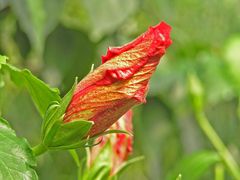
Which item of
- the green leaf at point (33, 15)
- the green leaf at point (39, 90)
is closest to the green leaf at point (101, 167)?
the green leaf at point (39, 90)

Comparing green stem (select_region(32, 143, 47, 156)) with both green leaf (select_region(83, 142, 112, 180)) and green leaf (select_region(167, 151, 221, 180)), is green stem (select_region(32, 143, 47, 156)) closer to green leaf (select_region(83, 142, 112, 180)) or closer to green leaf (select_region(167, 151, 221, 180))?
green leaf (select_region(83, 142, 112, 180))

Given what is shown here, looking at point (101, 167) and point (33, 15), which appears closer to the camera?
point (101, 167)

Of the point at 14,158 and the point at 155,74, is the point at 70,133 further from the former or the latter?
the point at 155,74

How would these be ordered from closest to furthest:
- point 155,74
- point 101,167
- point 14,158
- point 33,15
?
point 14,158
point 101,167
point 33,15
point 155,74

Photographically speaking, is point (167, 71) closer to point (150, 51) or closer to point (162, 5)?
point (162, 5)

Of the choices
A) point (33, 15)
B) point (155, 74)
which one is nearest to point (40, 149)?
point (33, 15)

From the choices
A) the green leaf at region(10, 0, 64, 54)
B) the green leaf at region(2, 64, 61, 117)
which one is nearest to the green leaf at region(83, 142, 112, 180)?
the green leaf at region(2, 64, 61, 117)

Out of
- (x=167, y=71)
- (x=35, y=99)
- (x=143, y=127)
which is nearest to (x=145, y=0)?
(x=167, y=71)

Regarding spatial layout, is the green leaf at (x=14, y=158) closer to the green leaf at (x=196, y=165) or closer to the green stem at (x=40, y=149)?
the green stem at (x=40, y=149)
